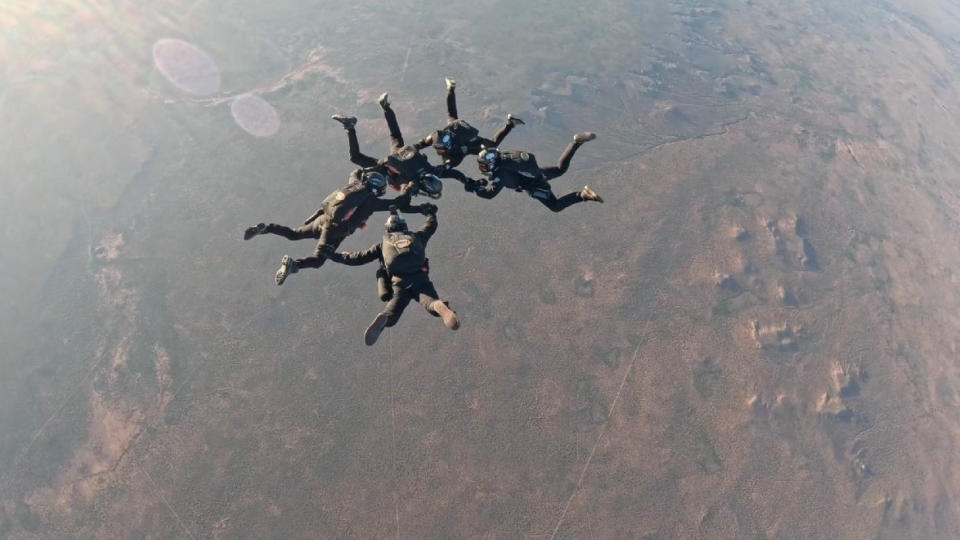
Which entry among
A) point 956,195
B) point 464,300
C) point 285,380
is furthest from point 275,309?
point 956,195

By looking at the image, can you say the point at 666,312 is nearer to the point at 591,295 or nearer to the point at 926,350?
the point at 591,295

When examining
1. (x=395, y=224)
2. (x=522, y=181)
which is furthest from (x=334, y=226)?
(x=522, y=181)

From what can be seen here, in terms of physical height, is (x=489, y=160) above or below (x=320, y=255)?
above

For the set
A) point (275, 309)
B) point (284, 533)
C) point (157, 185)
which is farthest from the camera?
point (157, 185)

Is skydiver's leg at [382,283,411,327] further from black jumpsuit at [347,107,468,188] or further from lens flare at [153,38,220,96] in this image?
lens flare at [153,38,220,96]

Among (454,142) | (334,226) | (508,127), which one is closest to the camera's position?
(334,226)

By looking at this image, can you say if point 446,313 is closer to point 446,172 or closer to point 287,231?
point 287,231
